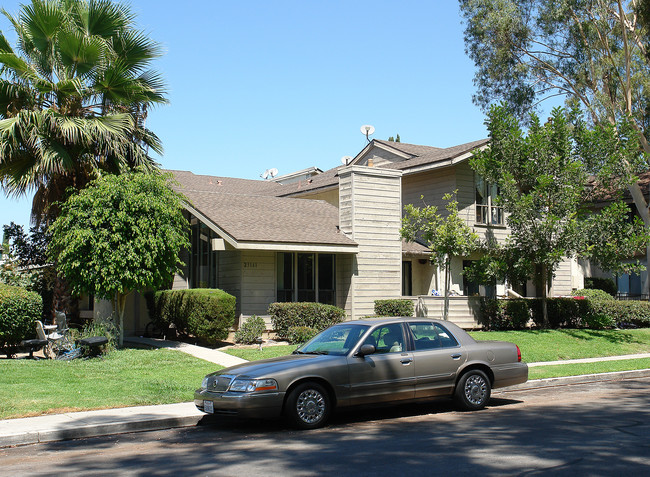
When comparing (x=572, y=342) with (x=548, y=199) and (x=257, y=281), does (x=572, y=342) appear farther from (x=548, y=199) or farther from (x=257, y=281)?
(x=257, y=281)

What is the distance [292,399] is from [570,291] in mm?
22647

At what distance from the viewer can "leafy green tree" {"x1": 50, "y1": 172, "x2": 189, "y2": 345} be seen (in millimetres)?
16531

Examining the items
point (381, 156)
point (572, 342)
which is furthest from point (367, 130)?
point (572, 342)

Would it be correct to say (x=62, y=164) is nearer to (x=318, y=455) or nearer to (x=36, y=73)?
(x=36, y=73)

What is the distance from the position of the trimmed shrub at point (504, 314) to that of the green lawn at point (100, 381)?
10.5m

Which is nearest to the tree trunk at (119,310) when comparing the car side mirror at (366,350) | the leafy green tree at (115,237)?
the leafy green tree at (115,237)

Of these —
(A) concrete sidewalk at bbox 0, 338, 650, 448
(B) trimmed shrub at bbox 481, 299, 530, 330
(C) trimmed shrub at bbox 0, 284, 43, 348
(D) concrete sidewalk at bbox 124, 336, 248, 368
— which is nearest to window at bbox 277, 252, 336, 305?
(D) concrete sidewalk at bbox 124, 336, 248, 368

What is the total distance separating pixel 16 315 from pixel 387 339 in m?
10.1

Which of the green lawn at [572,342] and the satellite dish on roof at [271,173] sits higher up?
the satellite dish on roof at [271,173]

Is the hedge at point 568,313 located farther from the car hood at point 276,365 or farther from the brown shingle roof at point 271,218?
the car hood at point 276,365

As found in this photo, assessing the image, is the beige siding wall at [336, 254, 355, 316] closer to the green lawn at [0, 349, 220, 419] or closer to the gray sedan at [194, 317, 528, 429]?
the green lawn at [0, 349, 220, 419]

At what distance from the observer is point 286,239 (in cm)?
1988

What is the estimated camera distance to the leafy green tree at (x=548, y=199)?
21.2m

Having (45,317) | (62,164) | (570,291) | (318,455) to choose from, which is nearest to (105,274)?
(62,164)
